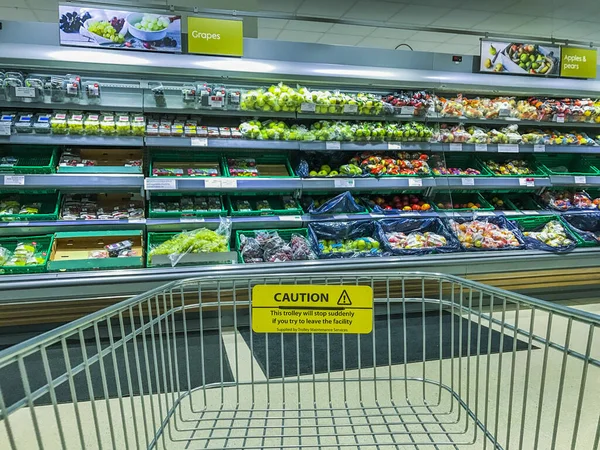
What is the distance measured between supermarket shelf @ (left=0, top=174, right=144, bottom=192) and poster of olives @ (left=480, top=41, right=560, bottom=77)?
123 inches

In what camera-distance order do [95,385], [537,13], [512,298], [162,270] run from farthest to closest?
[537,13]
[162,270]
[95,385]
[512,298]

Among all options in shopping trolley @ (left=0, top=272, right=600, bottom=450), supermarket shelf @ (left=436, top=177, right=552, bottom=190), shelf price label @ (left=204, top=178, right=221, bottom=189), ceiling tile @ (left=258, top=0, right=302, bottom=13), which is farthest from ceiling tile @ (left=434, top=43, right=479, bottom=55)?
shelf price label @ (left=204, top=178, right=221, bottom=189)

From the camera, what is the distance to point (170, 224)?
10.6 ft

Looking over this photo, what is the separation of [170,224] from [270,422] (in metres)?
1.80

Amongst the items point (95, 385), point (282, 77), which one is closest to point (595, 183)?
point (282, 77)

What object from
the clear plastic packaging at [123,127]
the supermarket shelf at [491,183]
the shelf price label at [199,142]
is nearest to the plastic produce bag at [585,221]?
the supermarket shelf at [491,183]

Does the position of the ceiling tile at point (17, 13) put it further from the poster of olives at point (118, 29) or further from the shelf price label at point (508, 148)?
the shelf price label at point (508, 148)

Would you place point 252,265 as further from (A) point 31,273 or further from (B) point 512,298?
(B) point 512,298

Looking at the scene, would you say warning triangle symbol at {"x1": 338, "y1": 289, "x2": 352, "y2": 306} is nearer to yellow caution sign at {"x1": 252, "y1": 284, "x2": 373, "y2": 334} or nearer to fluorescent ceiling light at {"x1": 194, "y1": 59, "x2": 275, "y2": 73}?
yellow caution sign at {"x1": 252, "y1": 284, "x2": 373, "y2": 334}

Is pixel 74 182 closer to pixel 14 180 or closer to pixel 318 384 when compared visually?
pixel 14 180

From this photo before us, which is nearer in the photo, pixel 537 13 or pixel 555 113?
pixel 555 113

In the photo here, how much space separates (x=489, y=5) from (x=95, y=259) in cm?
616

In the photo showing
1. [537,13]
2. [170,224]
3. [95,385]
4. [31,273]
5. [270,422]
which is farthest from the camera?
A: [537,13]

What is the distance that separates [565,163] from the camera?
4.54m
